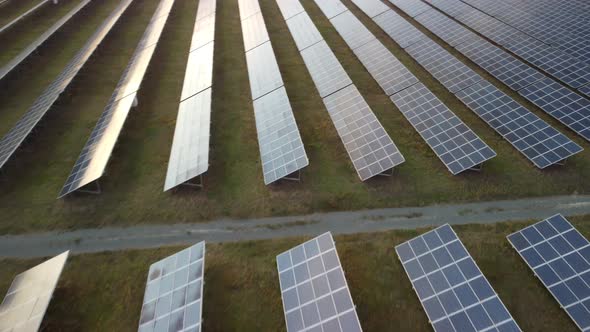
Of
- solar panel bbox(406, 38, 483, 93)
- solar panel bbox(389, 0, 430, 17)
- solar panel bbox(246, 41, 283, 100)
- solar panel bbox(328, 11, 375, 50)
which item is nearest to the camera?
solar panel bbox(406, 38, 483, 93)

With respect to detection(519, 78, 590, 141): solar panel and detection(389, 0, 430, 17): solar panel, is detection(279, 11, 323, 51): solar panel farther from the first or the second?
detection(519, 78, 590, 141): solar panel

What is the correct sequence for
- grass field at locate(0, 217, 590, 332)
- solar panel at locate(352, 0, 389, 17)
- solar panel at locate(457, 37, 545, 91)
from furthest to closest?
1. solar panel at locate(352, 0, 389, 17)
2. solar panel at locate(457, 37, 545, 91)
3. grass field at locate(0, 217, 590, 332)

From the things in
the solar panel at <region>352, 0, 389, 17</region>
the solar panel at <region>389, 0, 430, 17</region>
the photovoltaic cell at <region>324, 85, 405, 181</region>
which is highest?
the solar panel at <region>352, 0, 389, 17</region>

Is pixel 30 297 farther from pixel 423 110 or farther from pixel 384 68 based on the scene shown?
pixel 384 68

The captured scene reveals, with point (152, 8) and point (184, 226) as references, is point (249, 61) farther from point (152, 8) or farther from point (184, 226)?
point (152, 8)

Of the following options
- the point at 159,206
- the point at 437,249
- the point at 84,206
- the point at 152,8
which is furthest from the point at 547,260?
the point at 152,8

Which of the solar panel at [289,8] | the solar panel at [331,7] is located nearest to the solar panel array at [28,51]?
the solar panel at [289,8]

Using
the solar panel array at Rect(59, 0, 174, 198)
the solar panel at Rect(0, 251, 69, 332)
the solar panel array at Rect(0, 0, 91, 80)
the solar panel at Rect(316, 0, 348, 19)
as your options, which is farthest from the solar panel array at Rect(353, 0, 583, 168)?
the solar panel array at Rect(0, 0, 91, 80)
